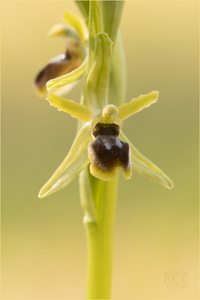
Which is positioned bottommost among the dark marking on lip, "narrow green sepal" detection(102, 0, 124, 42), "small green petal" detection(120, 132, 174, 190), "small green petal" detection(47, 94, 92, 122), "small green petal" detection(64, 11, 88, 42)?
"small green petal" detection(120, 132, 174, 190)

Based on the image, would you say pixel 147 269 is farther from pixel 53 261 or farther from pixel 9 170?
pixel 9 170

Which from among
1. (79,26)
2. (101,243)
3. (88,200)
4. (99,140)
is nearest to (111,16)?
(79,26)

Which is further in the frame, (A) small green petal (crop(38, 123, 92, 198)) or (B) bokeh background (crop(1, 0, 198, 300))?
(B) bokeh background (crop(1, 0, 198, 300))

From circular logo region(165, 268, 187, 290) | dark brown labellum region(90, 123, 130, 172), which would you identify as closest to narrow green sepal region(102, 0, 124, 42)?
dark brown labellum region(90, 123, 130, 172)

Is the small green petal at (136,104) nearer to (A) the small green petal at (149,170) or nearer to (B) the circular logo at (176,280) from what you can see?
(A) the small green petal at (149,170)

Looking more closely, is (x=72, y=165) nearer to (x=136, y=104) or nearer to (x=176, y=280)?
(x=136, y=104)

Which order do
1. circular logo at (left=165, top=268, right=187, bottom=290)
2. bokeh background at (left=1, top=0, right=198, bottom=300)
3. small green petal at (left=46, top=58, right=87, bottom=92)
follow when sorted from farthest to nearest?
bokeh background at (left=1, top=0, right=198, bottom=300)
circular logo at (left=165, top=268, right=187, bottom=290)
small green petal at (left=46, top=58, right=87, bottom=92)

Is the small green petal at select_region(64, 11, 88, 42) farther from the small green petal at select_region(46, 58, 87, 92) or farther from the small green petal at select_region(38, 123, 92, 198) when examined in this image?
the small green petal at select_region(38, 123, 92, 198)

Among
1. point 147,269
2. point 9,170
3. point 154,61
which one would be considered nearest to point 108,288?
point 147,269
